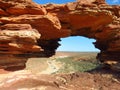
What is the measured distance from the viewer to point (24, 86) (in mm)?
23609

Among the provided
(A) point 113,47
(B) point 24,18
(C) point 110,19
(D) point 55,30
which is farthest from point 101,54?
(B) point 24,18

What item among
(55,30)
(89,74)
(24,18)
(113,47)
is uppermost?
(24,18)

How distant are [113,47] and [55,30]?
7564 millimetres

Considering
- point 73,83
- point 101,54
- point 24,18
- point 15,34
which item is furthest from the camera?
point 101,54

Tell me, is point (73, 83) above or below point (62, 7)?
below

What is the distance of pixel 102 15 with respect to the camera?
93.4 ft

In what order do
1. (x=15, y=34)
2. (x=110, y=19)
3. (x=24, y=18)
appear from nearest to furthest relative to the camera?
1. (x=15, y=34)
2. (x=24, y=18)
3. (x=110, y=19)

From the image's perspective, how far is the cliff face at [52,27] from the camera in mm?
23875

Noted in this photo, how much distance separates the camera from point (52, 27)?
1090 inches

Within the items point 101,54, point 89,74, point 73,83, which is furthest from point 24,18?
point 101,54

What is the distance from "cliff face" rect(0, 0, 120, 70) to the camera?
23875mm

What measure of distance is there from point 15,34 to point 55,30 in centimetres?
631

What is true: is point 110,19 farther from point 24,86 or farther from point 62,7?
point 24,86

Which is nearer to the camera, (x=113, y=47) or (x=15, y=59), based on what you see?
(x=15, y=59)
